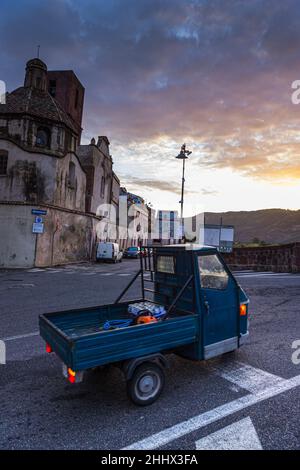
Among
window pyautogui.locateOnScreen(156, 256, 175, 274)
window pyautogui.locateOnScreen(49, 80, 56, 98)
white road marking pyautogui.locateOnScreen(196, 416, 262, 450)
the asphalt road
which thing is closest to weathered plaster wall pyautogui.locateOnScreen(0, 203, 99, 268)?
the asphalt road

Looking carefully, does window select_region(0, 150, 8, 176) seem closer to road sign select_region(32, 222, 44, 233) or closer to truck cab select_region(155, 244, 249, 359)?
road sign select_region(32, 222, 44, 233)

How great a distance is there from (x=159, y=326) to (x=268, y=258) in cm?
2174

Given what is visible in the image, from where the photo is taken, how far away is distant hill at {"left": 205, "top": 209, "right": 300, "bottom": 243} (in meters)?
116

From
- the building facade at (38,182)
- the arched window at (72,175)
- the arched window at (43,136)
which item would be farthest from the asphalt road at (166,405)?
the arched window at (43,136)

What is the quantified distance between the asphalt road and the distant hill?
356ft

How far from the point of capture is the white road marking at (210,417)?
301 cm

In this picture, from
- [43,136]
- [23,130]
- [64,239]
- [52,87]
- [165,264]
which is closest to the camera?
[165,264]

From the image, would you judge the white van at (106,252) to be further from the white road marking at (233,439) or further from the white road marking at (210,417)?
the white road marking at (233,439)

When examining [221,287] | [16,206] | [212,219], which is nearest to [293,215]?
[212,219]

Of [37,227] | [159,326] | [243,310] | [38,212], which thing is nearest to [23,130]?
[38,212]

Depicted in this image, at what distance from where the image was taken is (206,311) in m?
4.42

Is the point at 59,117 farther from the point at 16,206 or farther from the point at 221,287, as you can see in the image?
the point at 221,287

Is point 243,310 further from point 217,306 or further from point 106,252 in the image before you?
point 106,252

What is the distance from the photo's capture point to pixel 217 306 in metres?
4.62
